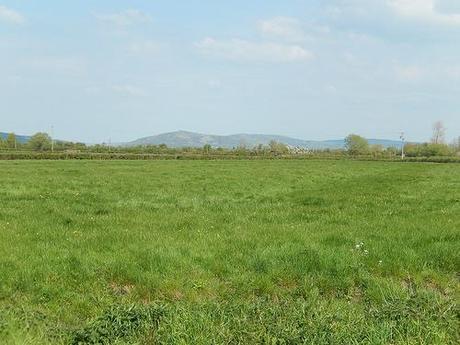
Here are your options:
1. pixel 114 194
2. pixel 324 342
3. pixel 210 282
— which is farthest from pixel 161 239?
pixel 114 194

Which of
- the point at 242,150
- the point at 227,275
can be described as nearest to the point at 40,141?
the point at 242,150

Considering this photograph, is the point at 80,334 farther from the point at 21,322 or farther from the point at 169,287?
the point at 169,287

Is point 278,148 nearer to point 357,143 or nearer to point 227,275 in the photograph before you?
point 357,143

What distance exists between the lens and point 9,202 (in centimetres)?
1700

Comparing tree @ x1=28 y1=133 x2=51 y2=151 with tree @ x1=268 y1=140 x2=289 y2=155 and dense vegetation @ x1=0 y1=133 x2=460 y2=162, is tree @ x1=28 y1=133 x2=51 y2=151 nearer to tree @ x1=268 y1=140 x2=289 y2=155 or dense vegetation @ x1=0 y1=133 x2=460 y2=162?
dense vegetation @ x1=0 y1=133 x2=460 y2=162

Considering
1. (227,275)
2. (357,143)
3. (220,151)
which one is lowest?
(227,275)

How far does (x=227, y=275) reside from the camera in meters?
8.19

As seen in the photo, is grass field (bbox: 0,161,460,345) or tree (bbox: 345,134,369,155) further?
tree (bbox: 345,134,369,155)

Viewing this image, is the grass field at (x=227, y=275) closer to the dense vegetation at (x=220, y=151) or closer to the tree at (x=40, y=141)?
the dense vegetation at (x=220, y=151)

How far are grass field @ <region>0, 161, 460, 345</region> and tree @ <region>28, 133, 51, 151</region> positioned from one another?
15622cm

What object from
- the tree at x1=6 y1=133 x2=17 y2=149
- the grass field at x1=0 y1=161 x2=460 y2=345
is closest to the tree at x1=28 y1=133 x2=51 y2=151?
the tree at x1=6 y1=133 x2=17 y2=149

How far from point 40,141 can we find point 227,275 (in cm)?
17011

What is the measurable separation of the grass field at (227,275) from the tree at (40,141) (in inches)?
6150

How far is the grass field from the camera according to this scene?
5.32m
